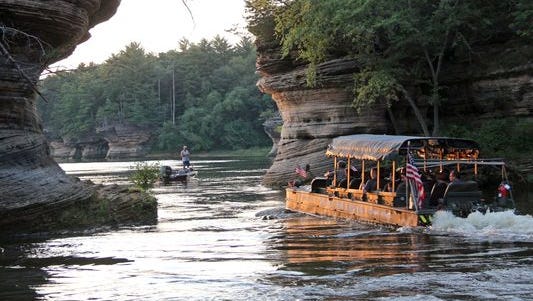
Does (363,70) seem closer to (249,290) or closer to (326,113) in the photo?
(326,113)

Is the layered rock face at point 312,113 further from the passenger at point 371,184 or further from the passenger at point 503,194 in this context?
the passenger at point 503,194

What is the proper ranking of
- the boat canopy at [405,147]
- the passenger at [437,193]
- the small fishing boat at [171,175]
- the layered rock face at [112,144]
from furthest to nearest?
1. the layered rock face at [112,144]
2. the small fishing boat at [171,175]
3. the boat canopy at [405,147]
4. the passenger at [437,193]

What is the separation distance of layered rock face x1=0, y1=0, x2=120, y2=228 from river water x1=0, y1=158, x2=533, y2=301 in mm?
937

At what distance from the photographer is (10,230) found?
52.9 ft

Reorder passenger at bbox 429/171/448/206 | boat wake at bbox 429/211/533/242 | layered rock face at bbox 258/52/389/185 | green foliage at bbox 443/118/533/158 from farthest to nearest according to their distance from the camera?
layered rock face at bbox 258/52/389/185
green foliage at bbox 443/118/533/158
passenger at bbox 429/171/448/206
boat wake at bbox 429/211/533/242

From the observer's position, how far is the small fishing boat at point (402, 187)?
16234mm

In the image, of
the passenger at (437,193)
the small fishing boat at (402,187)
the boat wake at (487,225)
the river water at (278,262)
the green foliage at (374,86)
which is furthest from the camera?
the green foliage at (374,86)

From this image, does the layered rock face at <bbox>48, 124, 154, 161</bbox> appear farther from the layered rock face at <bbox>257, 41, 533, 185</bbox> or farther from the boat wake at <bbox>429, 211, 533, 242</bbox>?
the boat wake at <bbox>429, 211, 533, 242</bbox>

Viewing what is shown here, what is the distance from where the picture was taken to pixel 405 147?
17.7 metres

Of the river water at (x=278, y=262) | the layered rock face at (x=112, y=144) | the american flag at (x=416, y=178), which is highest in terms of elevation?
the layered rock face at (x=112, y=144)

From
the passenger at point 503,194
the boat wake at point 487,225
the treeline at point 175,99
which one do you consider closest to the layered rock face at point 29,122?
the boat wake at point 487,225

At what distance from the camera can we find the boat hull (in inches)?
648

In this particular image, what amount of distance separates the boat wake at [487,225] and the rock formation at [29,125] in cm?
936

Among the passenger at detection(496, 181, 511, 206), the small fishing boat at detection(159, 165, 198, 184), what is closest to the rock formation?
the passenger at detection(496, 181, 511, 206)
